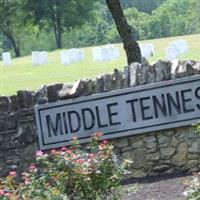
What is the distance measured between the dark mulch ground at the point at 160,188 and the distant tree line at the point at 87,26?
4847cm

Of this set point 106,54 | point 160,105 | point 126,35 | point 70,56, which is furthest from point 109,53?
point 160,105

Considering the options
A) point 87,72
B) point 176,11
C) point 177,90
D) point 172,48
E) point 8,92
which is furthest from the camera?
point 176,11

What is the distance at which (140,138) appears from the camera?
9422mm

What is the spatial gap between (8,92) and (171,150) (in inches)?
479

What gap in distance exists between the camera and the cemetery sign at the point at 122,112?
922cm

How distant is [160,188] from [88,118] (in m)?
1.56

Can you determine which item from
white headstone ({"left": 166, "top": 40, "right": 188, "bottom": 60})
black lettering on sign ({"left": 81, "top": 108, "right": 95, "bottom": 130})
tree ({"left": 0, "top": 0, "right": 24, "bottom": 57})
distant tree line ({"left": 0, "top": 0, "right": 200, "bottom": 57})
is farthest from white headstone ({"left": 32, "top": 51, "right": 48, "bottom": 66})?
distant tree line ({"left": 0, "top": 0, "right": 200, "bottom": 57})

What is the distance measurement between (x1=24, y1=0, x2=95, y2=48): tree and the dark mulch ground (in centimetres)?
4589

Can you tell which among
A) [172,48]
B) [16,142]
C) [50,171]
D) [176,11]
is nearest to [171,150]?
[16,142]

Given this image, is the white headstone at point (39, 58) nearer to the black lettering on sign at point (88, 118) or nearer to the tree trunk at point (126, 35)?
the tree trunk at point (126, 35)

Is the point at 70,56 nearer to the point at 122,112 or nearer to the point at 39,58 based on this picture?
the point at 39,58

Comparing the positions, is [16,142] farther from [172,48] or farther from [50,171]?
[172,48]

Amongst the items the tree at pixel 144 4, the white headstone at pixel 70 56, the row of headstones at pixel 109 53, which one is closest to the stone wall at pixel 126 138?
the row of headstones at pixel 109 53

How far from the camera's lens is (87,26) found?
7700 centimetres
